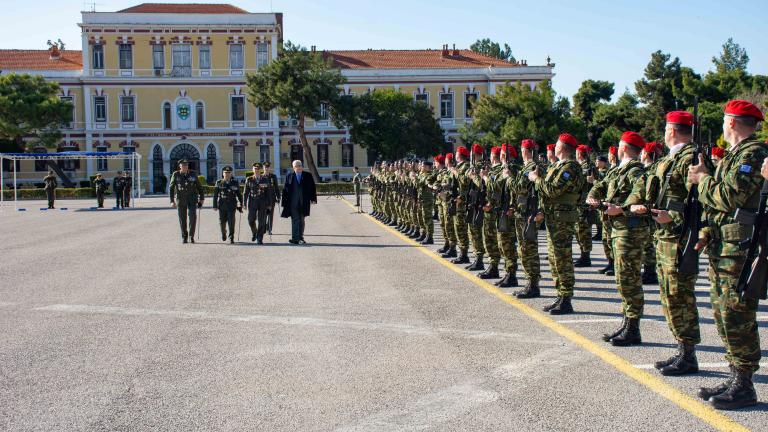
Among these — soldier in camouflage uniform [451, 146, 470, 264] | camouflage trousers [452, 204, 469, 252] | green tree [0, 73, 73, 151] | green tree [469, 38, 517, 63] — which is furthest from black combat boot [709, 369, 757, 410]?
green tree [469, 38, 517, 63]

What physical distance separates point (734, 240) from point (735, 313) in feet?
1.62

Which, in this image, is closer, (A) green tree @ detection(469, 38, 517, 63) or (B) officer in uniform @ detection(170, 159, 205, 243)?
(B) officer in uniform @ detection(170, 159, 205, 243)

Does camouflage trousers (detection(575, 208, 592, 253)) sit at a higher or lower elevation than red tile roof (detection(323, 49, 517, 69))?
lower

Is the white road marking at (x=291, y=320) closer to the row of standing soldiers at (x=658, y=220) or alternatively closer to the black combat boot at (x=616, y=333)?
the black combat boot at (x=616, y=333)

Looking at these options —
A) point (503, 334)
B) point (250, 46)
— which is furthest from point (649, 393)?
point (250, 46)

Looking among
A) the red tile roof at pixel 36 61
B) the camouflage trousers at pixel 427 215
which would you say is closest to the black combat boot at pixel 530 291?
the camouflage trousers at pixel 427 215

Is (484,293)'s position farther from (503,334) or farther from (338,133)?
(338,133)

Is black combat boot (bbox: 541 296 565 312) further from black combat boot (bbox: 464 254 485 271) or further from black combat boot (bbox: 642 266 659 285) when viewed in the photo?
black combat boot (bbox: 464 254 485 271)

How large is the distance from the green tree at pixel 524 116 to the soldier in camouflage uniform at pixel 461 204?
33.4 m

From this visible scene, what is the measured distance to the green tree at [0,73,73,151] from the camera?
183 ft

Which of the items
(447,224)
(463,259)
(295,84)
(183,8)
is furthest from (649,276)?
(183,8)

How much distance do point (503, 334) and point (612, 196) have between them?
1.67 meters

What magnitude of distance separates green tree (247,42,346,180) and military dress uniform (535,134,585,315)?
49767mm

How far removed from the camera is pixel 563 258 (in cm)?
856
